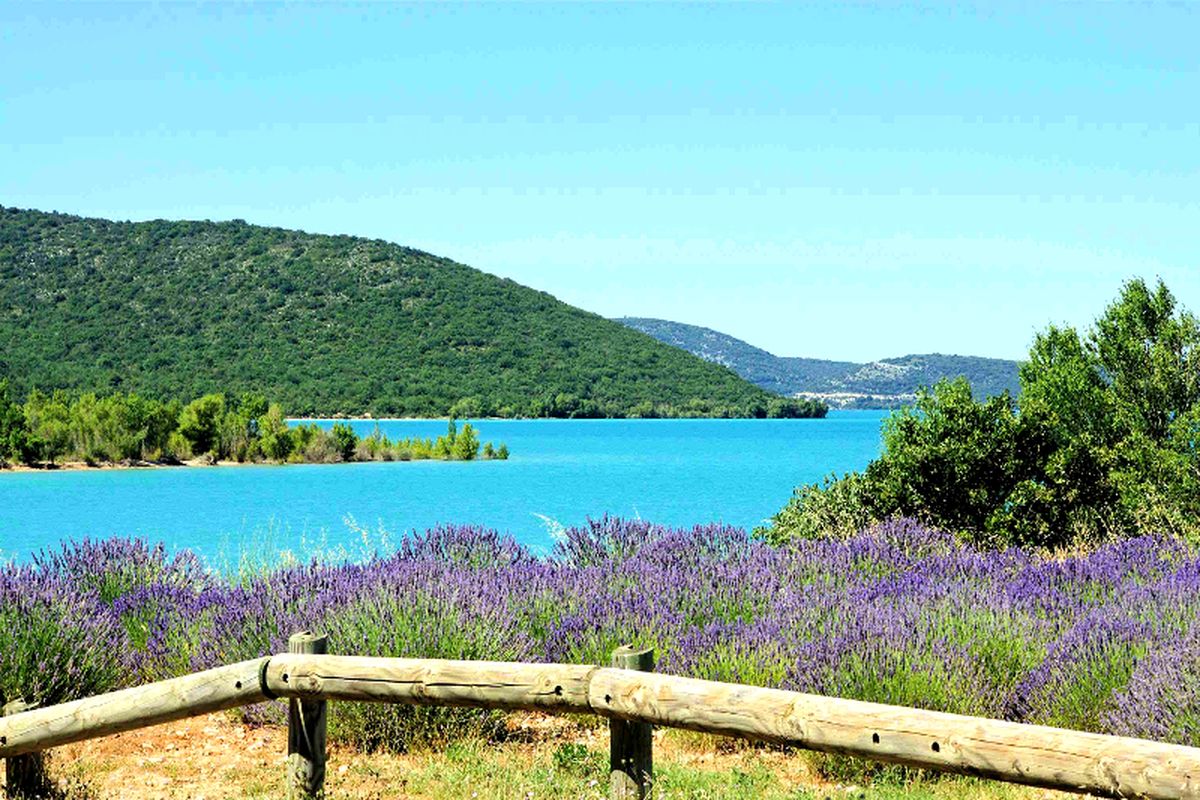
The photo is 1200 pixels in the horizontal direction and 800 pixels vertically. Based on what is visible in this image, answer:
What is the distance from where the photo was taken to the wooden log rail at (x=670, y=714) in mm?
4047

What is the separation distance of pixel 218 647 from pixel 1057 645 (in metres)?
5.36

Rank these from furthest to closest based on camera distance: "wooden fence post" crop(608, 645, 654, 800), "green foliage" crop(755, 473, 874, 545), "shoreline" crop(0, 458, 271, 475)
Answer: "shoreline" crop(0, 458, 271, 475) < "green foliage" crop(755, 473, 874, 545) < "wooden fence post" crop(608, 645, 654, 800)

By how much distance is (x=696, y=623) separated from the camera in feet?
28.1

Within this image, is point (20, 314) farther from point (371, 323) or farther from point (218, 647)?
point (218, 647)

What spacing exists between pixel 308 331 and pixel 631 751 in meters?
92.5

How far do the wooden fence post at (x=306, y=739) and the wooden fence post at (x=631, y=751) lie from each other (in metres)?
1.50

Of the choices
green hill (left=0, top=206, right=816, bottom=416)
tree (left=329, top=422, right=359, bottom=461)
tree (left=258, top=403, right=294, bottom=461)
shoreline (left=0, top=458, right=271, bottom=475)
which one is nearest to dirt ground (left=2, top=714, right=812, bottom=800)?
shoreline (left=0, top=458, right=271, bottom=475)

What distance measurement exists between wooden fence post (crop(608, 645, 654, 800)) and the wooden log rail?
0.01 m

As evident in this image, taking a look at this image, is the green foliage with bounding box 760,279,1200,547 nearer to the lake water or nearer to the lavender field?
the lavender field

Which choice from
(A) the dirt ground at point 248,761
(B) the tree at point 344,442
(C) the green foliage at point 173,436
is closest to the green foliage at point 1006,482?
(A) the dirt ground at point 248,761

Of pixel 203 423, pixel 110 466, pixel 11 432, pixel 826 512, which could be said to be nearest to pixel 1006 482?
pixel 826 512

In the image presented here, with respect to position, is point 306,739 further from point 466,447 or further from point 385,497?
point 466,447

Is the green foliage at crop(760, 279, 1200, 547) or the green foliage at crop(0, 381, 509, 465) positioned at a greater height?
the green foliage at crop(760, 279, 1200, 547)

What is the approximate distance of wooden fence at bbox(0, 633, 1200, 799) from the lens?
4066mm
